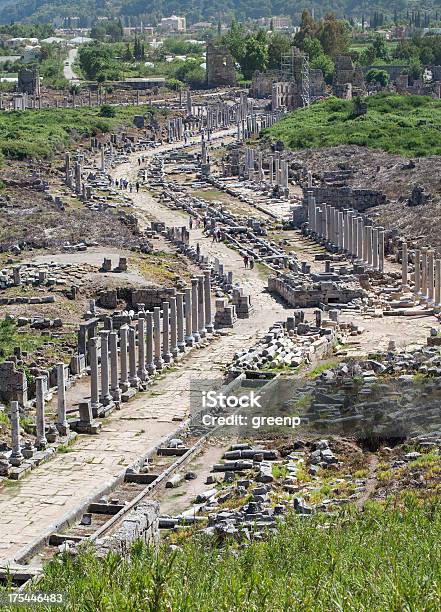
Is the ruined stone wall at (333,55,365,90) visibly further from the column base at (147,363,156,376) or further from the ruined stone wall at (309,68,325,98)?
the column base at (147,363,156,376)

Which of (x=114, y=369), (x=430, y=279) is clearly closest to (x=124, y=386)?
(x=114, y=369)

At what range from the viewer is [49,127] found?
113 meters

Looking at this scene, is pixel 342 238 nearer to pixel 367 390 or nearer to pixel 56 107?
pixel 367 390

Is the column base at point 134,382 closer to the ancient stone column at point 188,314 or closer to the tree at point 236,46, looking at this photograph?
the ancient stone column at point 188,314

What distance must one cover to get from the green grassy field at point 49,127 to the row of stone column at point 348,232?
32906 mm

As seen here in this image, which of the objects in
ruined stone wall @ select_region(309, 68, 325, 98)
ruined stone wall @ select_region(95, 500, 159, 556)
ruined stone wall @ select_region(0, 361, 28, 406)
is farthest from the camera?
ruined stone wall @ select_region(309, 68, 325, 98)

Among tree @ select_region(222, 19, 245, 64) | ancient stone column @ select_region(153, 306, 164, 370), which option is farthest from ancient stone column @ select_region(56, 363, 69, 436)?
tree @ select_region(222, 19, 245, 64)

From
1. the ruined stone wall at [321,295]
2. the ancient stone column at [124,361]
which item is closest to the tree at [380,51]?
the ruined stone wall at [321,295]

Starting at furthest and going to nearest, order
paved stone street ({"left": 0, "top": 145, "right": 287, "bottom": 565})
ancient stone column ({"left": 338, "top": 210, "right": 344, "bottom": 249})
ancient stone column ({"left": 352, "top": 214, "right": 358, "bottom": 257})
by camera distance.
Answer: ancient stone column ({"left": 338, "top": 210, "right": 344, "bottom": 249}) < ancient stone column ({"left": 352, "top": 214, "right": 358, "bottom": 257}) < paved stone street ({"left": 0, "top": 145, "right": 287, "bottom": 565})

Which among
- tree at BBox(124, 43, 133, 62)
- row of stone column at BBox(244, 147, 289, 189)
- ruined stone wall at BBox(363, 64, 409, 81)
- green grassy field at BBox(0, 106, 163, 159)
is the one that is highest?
row of stone column at BBox(244, 147, 289, 189)

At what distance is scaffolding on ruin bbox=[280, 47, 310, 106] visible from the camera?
5344 inches

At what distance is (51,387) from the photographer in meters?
41.3

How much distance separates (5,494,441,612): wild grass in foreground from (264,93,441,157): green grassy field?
6644 cm

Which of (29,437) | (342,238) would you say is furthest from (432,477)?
(342,238)
